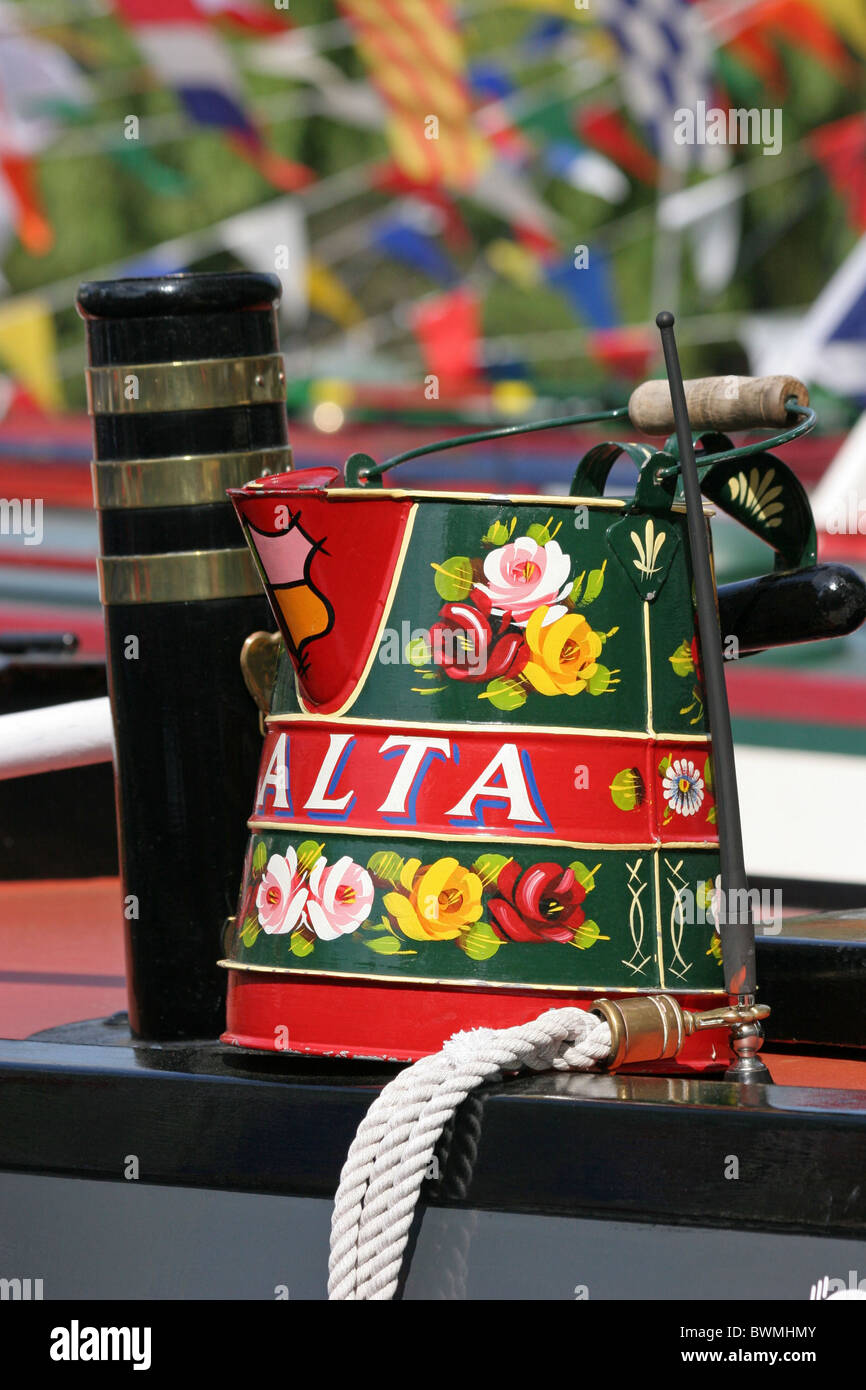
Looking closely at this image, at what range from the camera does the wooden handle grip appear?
1.60 m

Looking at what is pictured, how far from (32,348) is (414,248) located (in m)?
3.78

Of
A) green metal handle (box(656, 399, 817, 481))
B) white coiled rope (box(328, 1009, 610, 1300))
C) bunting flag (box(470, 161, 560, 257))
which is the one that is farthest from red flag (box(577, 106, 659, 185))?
white coiled rope (box(328, 1009, 610, 1300))

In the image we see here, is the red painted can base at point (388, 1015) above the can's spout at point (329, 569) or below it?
below

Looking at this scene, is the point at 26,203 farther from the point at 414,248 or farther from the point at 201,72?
the point at 414,248

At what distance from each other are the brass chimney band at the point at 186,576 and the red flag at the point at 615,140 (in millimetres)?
17019

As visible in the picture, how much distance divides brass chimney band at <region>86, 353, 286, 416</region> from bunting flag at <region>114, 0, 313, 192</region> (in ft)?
60.5

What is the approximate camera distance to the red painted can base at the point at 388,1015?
150cm

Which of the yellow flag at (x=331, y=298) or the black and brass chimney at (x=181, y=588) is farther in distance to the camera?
the yellow flag at (x=331, y=298)

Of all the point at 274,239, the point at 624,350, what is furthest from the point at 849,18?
the point at 274,239

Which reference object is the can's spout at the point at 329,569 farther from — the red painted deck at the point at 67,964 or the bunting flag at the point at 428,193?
the bunting flag at the point at 428,193

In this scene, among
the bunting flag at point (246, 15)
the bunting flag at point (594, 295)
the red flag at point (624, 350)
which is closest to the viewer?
the red flag at point (624, 350)

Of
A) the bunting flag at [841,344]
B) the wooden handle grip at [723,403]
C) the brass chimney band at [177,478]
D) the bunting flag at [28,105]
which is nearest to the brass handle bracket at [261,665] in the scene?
the brass chimney band at [177,478]

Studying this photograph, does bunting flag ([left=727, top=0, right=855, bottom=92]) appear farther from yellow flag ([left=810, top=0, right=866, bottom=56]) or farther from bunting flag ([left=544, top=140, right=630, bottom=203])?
bunting flag ([left=544, top=140, right=630, bottom=203])
